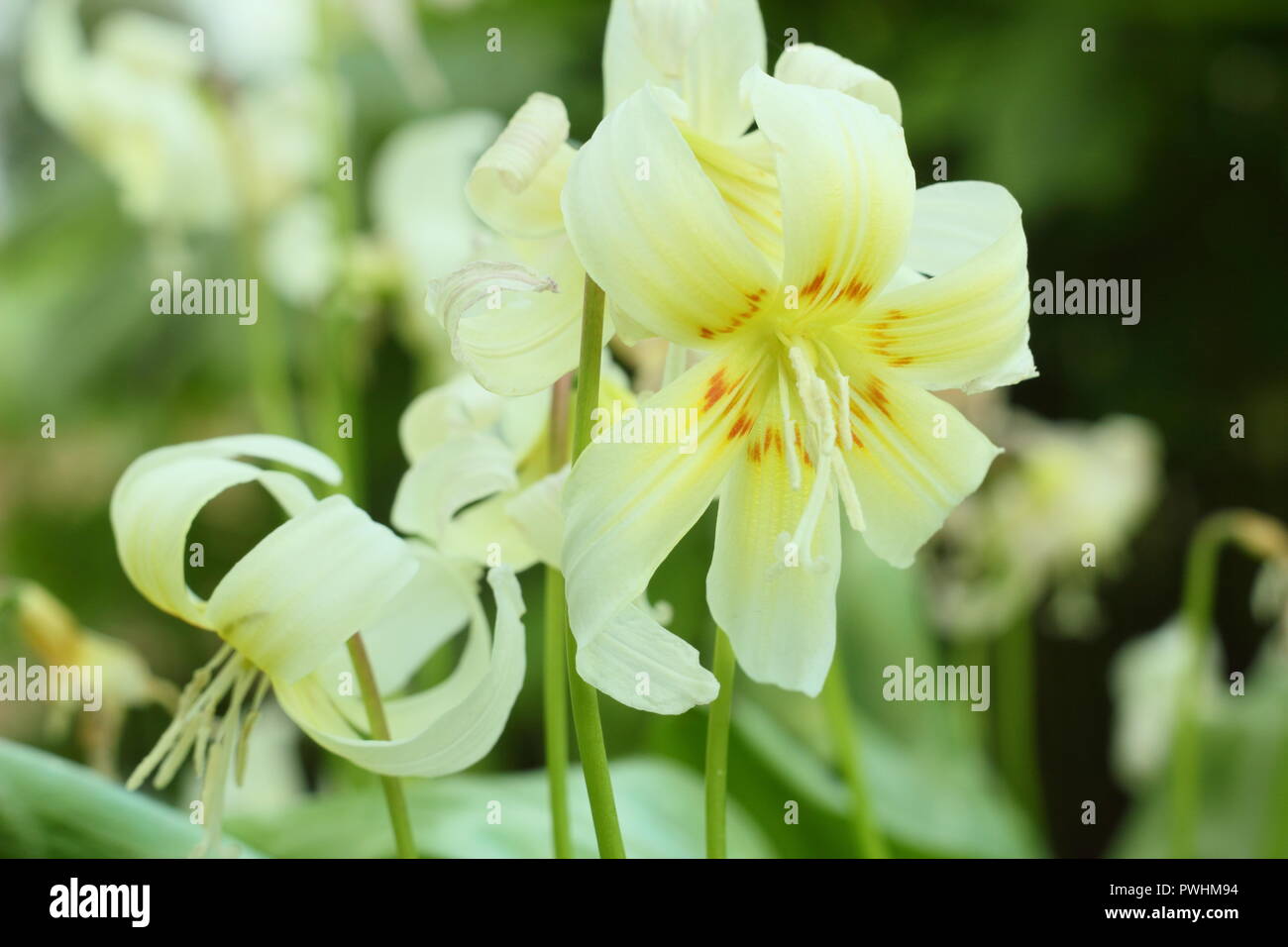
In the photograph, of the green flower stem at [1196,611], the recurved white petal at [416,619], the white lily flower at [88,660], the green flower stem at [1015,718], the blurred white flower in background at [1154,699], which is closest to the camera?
the recurved white petal at [416,619]

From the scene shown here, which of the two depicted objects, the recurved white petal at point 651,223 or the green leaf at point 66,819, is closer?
the recurved white petal at point 651,223

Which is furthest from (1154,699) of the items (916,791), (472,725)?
(472,725)

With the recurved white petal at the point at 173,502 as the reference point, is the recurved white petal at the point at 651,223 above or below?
above

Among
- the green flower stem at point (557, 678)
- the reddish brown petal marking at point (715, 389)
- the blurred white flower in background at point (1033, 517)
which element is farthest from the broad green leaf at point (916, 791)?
the reddish brown petal marking at point (715, 389)

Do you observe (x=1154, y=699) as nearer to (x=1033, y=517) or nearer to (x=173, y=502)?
(x=1033, y=517)

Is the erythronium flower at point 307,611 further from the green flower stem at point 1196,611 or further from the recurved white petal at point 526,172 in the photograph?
the green flower stem at point 1196,611

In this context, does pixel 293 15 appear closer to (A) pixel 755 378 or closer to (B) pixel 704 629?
(B) pixel 704 629
